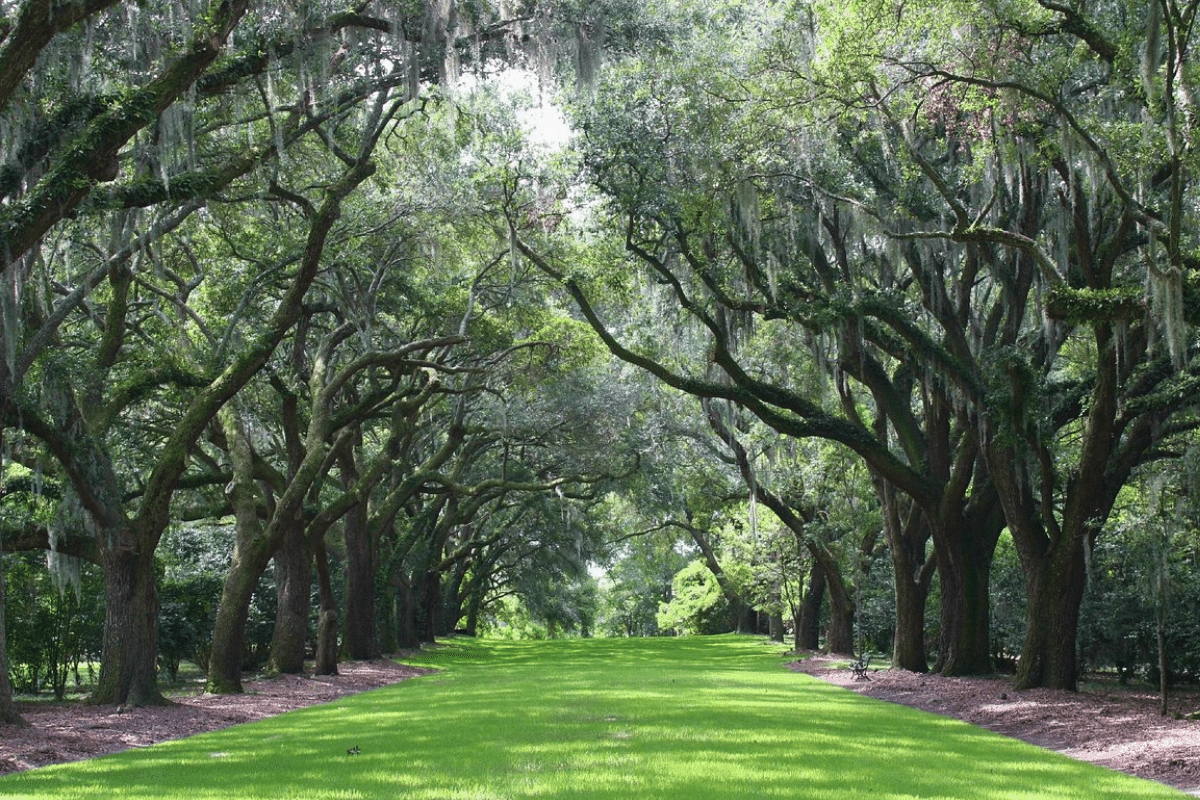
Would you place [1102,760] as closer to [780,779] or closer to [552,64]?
[780,779]

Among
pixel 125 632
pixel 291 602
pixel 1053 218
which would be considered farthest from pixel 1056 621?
pixel 291 602

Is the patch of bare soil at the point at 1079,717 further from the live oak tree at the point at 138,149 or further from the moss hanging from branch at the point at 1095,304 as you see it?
the live oak tree at the point at 138,149

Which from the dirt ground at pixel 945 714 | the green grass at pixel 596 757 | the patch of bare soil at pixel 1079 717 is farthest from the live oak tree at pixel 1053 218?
the green grass at pixel 596 757

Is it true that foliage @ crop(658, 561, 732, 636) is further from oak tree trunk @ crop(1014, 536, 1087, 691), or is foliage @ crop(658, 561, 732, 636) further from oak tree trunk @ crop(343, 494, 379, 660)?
oak tree trunk @ crop(1014, 536, 1087, 691)

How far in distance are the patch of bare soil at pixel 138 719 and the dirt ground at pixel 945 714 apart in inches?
0.5

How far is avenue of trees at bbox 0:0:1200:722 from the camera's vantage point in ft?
39.7

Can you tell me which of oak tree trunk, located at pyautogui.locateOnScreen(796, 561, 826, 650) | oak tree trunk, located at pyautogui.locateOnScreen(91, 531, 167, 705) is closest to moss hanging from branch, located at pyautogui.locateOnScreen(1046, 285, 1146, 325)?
oak tree trunk, located at pyautogui.locateOnScreen(91, 531, 167, 705)

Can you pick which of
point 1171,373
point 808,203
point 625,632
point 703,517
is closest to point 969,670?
point 1171,373

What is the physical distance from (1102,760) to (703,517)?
25987 millimetres

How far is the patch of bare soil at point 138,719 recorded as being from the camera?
10.5 meters

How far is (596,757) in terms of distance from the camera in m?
9.38

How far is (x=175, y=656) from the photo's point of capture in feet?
71.9

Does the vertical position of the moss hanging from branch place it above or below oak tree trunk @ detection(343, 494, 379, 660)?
above

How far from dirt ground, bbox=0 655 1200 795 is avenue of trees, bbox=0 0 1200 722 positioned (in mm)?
796
